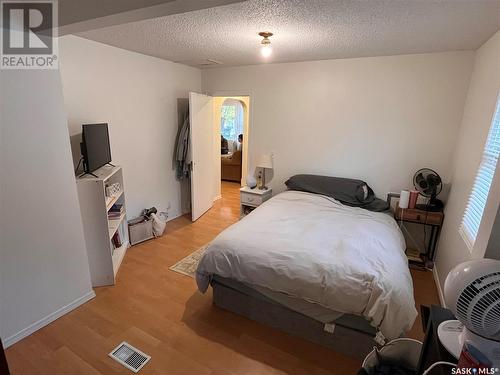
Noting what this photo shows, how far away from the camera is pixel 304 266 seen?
1852 mm

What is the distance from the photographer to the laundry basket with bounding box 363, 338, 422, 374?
4.58 ft

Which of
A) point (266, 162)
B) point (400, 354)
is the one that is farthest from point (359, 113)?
point (400, 354)

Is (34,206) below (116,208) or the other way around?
the other way around

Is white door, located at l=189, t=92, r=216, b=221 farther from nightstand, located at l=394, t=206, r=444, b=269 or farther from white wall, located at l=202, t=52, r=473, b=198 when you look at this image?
nightstand, located at l=394, t=206, r=444, b=269

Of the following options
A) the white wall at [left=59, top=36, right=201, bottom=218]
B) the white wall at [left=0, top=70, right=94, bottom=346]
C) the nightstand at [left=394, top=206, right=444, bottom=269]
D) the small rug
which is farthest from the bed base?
the white wall at [left=59, top=36, right=201, bottom=218]

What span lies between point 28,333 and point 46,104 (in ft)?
5.45

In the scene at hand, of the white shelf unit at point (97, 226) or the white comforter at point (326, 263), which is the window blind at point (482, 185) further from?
the white shelf unit at point (97, 226)

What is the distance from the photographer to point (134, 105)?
10.7ft

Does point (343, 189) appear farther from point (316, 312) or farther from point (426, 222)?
point (316, 312)

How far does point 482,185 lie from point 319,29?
1750mm

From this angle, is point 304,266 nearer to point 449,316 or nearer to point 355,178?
point 449,316

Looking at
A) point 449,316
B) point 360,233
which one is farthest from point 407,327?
point 360,233

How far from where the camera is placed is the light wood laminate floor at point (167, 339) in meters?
1.75

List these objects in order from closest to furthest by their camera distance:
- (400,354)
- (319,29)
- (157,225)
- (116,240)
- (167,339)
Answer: (400,354), (167,339), (319,29), (116,240), (157,225)
